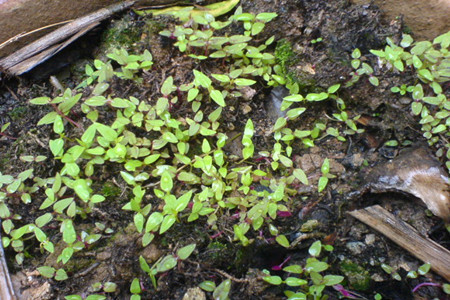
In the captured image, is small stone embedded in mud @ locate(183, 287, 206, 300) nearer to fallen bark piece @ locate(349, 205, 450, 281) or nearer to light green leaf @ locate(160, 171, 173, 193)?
light green leaf @ locate(160, 171, 173, 193)

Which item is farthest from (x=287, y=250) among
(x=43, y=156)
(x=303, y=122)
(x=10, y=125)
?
(x=10, y=125)

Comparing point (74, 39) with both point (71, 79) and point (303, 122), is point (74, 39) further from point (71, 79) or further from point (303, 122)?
point (303, 122)

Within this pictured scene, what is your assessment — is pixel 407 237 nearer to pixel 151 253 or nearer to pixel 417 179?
pixel 417 179

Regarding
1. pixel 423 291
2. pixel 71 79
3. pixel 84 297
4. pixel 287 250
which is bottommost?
pixel 423 291

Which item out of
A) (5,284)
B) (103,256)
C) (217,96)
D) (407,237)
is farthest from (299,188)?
(5,284)

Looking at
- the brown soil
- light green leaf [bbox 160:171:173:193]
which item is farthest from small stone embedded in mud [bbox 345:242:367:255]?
the brown soil

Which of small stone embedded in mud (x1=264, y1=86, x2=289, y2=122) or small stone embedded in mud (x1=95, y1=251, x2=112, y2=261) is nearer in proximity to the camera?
small stone embedded in mud (x1=95, y1=251, x2=112, y2=261)
